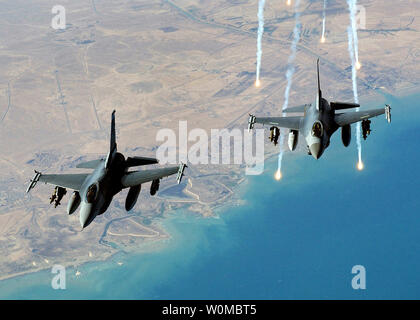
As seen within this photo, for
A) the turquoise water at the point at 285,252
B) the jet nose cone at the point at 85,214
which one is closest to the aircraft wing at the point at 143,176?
the jet nose cone at the point at 85,214

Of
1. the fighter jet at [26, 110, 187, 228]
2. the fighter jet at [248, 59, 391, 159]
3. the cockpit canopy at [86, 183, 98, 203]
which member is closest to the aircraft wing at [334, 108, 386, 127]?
the fighter jet at [248, 59, 391, 159]

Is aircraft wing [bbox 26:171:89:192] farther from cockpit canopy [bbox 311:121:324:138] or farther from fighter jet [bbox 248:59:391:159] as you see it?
cockpit canopy [bbox 311:121:324:138]

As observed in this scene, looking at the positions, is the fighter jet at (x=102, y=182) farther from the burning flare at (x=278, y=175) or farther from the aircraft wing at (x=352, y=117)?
the burning flare at (x=278, y=175)

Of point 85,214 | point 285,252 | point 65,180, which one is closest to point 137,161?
point 65,180

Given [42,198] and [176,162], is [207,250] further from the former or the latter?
[42,198]

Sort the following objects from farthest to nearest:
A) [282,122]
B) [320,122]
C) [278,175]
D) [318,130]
A: [278,175] < [282,122] < [320,122] < [318,130]

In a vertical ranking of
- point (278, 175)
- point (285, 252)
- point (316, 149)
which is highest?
point (278, 175)

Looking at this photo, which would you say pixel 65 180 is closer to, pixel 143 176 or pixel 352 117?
pixel 143 176
